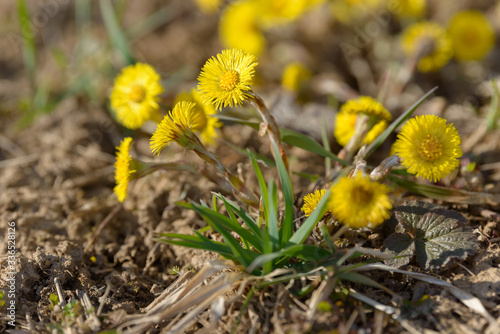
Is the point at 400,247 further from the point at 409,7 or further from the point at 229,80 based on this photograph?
the point at 409,7

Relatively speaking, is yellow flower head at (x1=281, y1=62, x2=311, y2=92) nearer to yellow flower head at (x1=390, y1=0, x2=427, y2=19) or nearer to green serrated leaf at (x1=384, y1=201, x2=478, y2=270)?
yellow flower head at (x1=390, y1=0, x2=427, y2=19)

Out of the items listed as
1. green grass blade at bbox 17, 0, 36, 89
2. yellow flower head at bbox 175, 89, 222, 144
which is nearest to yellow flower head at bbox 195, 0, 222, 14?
green grass blade at bbox 17, 0, 36, 89

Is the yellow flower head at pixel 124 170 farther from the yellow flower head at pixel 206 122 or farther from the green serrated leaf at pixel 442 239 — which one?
the green serrated leaf at pixel 442 239

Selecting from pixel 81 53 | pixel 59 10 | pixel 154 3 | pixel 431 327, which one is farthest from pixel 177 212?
pixel 59 10

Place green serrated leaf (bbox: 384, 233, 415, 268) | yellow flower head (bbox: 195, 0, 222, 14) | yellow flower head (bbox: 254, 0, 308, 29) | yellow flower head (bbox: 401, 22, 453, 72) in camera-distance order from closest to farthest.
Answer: green serrated leaf (bbox: 384, 233, 415, 268)
yellow flower head (bbox: 401, 22, 453, 72)
yellow flower head (bbox: 254, 0, 308, 29)
yellow flower head (bbox: 195, 0, 222, 14)

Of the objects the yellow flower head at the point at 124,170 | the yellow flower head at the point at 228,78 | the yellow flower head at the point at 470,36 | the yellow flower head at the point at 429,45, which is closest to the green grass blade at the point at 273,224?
the yellow flower head at the point at 228,78

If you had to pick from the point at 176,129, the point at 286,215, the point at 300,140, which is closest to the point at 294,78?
the point at 300,140
